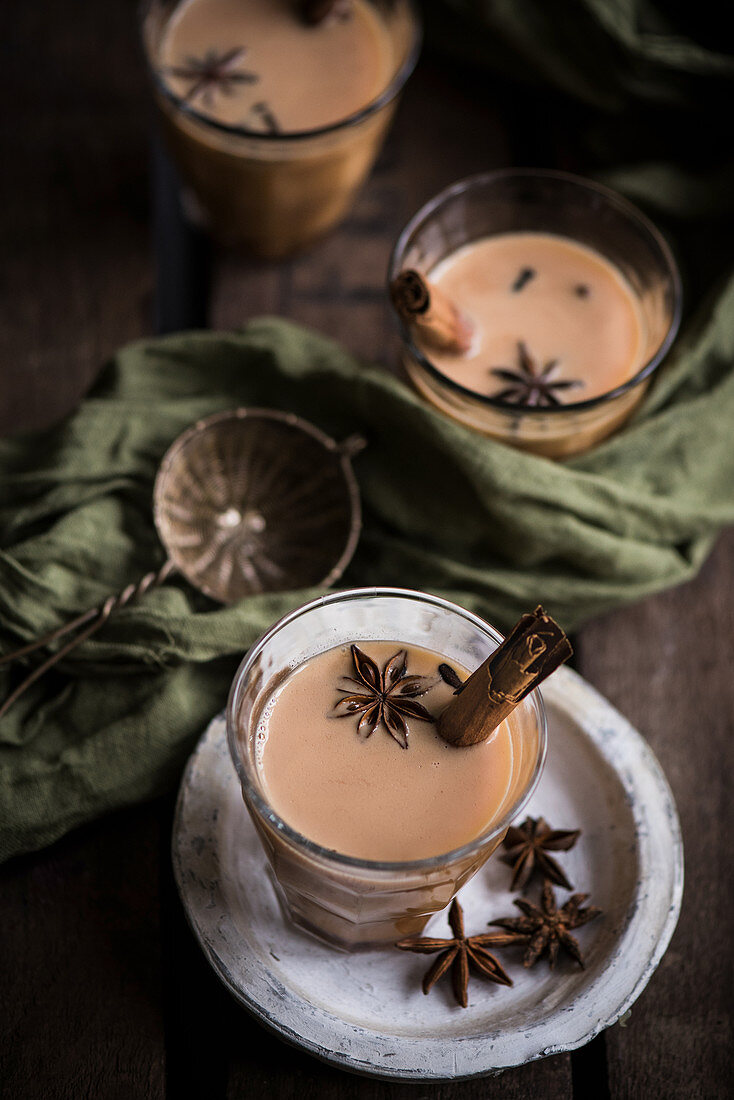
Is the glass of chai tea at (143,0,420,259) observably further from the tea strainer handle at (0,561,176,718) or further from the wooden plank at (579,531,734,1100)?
the wooden plank at (579,531,734,1100)

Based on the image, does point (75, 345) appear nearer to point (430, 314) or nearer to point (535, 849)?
point (430, 314)

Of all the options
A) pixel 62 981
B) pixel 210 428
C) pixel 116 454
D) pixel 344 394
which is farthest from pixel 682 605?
pixel 62 981

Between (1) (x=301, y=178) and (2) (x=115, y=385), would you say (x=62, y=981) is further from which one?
(1) (x=301, y=178)

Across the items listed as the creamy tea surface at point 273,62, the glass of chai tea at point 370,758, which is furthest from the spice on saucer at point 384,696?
the creamy tea surface at point 273,62

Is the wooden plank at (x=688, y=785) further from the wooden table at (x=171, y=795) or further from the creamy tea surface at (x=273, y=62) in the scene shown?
the creamy tea surface at (x=273, y=62)

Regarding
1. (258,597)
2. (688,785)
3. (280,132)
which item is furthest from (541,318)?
(688,785)

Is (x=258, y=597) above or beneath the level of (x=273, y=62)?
beneath
